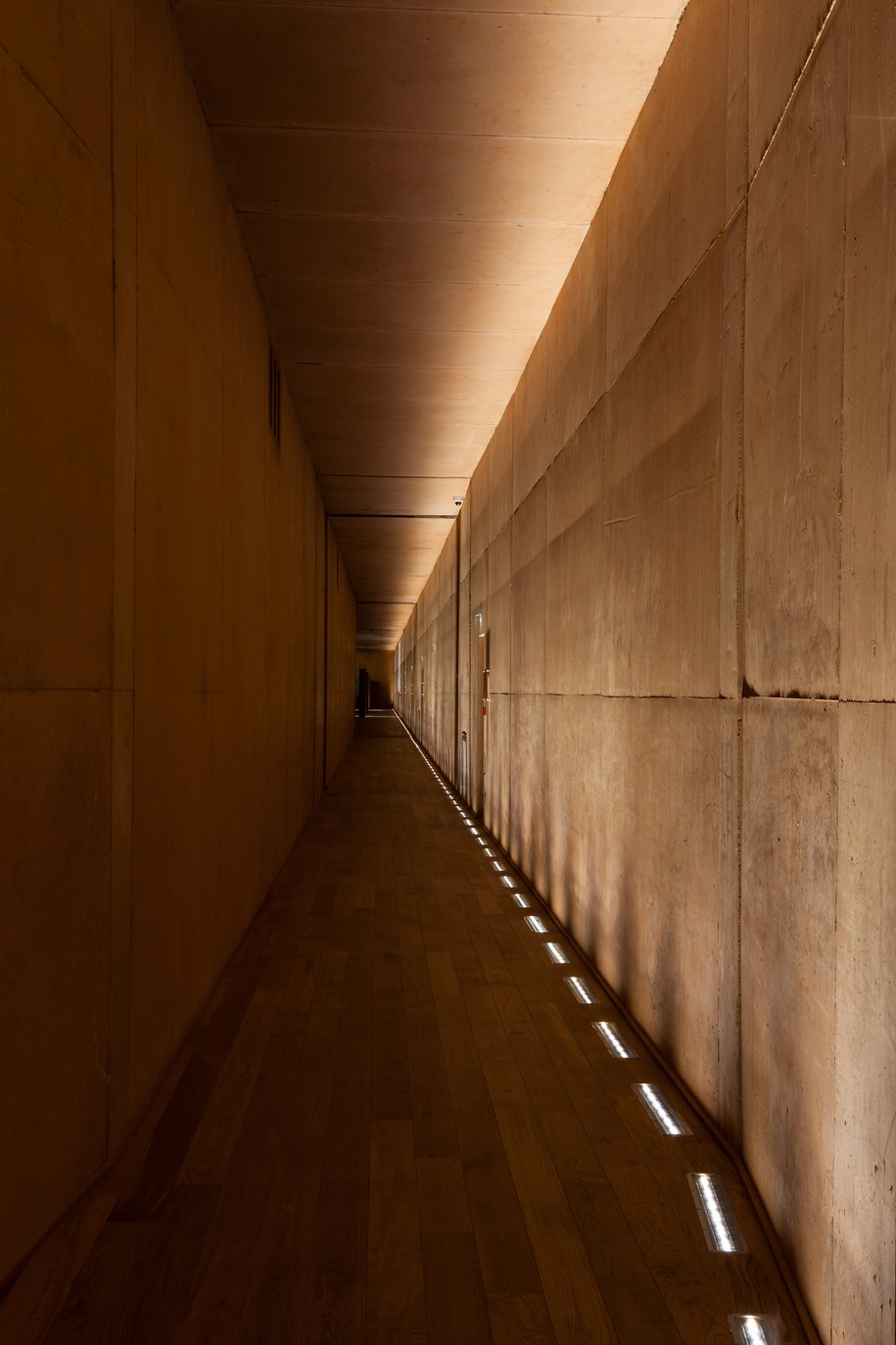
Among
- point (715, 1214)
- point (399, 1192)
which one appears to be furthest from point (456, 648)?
point (715, 1214)

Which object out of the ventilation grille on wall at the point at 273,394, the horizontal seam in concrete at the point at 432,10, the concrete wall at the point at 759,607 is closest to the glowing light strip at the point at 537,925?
the concrete wall at the point at 759,607

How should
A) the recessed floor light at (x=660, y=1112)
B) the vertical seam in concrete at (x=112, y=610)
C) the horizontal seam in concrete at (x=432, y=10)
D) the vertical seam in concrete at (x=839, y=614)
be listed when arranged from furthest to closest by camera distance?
the horizontal seam in concrete at (x=432, y=10)
the recessed floor light at (x=660, y=1112)
the vertical seam in concrete at (x=112, y=610)
the vertical seam in concrete at (x=839, y=614)

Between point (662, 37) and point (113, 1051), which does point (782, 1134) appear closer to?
point (113, 1051)

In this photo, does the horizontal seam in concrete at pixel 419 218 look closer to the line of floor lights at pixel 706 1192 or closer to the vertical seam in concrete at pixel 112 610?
the vertical seam in concrete at pixel 112 610

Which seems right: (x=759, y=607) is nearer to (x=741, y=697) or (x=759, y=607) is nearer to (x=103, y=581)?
(x=741, y=697)

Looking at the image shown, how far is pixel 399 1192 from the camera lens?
238 centimetres

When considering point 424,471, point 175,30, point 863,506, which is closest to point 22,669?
point 863,506

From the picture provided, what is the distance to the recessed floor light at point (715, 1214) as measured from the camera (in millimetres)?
2162

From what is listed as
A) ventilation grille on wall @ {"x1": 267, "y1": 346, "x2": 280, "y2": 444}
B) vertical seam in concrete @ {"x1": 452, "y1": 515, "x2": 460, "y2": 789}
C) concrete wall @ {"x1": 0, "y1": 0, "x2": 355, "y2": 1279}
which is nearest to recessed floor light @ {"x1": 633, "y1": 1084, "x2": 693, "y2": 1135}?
concrete wall @ {"x1": 0, "y1": 0, "x2": 355, "y2": 1279}

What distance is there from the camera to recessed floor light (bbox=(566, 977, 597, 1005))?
12.6 feet

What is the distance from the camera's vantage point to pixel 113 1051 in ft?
8.32

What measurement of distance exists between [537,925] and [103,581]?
3447 millimetres

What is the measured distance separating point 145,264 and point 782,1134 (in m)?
3.04

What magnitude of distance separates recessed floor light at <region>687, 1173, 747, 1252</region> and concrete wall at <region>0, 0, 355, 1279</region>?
162 cm
